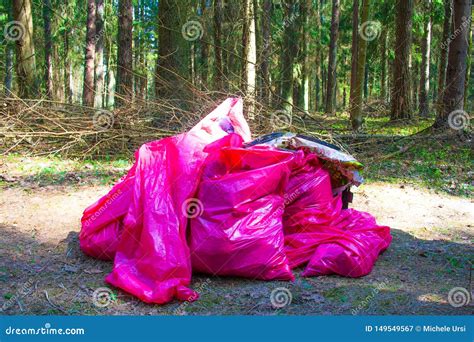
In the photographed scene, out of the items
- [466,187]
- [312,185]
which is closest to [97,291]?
[312,185]

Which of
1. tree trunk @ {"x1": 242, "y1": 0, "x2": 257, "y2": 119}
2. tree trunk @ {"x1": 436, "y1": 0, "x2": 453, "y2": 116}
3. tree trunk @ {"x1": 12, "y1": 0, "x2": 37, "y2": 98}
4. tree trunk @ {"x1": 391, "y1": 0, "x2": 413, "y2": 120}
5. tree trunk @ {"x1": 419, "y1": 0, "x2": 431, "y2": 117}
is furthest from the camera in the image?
tree trunk @ {"x1": 419, "y1": 0, "x2": 431, "y2": 117}

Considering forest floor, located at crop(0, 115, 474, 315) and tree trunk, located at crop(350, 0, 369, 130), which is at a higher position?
tree trunk, located at crop(350, 0, 369, 130)

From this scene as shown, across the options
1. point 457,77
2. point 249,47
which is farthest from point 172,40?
point 457,77

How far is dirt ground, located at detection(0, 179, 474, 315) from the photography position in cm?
311

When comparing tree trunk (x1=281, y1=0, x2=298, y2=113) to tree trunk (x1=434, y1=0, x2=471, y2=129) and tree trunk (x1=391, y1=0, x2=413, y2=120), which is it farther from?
tree trunk (x1=434, y1=0, x2=471, y2=129)

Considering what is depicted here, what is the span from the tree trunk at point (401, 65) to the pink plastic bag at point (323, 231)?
7.63 meters

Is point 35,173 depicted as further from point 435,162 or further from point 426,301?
point 435,162

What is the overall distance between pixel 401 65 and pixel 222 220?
8947mm

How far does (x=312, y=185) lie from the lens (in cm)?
416

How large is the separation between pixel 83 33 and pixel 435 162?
22.1 meters

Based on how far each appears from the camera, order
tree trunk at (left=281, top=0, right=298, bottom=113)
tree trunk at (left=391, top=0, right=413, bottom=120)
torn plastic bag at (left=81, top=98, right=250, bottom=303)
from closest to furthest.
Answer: torn plastic bag at (left=81, top=98, right=250, bottom=303)
tree trunk at (left=391, top=0, right=413, bottom=120)
tree trunk at (left=281, top=0, right=298, bottom=113)

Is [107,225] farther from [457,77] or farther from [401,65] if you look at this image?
[401,65]

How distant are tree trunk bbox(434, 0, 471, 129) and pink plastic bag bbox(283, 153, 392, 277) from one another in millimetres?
5085

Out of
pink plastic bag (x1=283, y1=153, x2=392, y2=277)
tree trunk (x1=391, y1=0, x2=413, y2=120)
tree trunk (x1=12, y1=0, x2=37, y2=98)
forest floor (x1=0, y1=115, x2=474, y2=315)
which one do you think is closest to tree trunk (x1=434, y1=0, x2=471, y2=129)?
forest floor (x1=0, y1=115, x2=474, y2=315)
